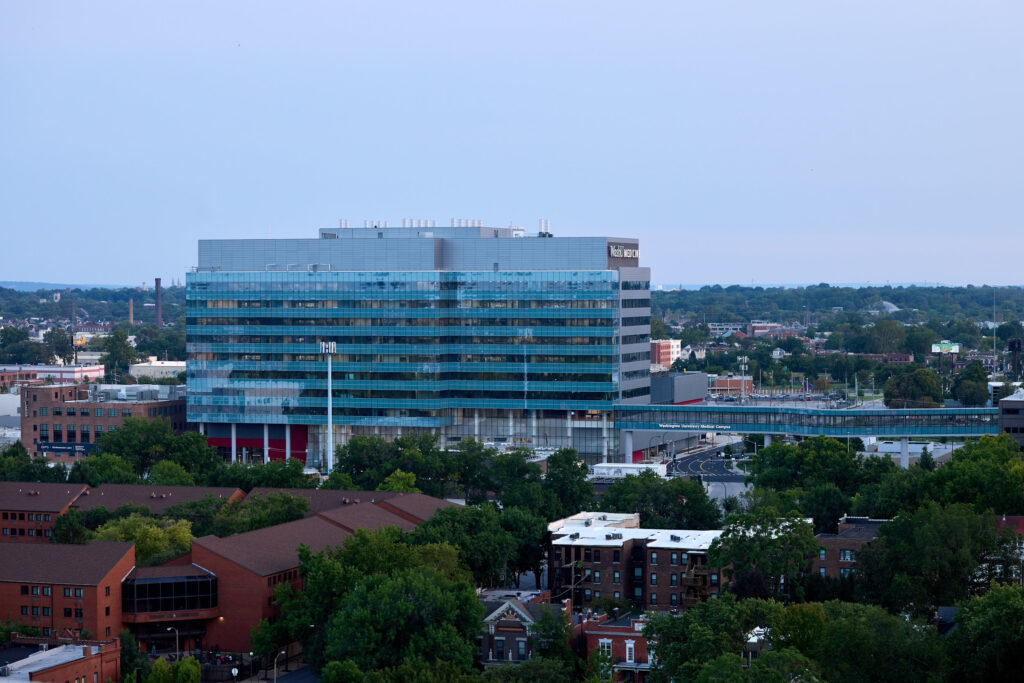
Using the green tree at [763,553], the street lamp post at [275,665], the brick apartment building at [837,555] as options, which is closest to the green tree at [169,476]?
the street lamp post at [275,665]

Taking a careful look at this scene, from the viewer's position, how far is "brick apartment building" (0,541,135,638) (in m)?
98.6

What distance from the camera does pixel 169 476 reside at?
14662 centimetres

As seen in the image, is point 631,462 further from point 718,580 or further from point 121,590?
point 121,590

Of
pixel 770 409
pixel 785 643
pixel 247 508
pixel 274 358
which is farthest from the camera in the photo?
pixel 274 358

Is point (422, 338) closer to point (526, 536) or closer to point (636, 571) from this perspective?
point (526, 536)

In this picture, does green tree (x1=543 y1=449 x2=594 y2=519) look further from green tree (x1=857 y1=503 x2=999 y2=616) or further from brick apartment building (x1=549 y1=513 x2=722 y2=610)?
green tree (x1=857 y1=503 x2=999 y2=616)

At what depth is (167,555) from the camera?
352 ft

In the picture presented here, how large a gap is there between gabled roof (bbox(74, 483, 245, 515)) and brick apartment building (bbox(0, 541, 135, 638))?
2401 cm

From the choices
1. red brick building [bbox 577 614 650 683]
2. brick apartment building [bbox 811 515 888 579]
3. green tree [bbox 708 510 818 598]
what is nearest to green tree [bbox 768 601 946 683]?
red brick building [bbox 577 614 650 683]

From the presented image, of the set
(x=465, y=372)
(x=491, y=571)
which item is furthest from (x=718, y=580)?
(x=465, y=372)

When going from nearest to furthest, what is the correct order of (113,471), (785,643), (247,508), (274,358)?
(785,643) < (247,508) < (113,471) < (274,358)

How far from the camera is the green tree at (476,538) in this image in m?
105

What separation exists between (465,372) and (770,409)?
33701mm

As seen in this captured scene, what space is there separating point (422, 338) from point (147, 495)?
50.4 m
